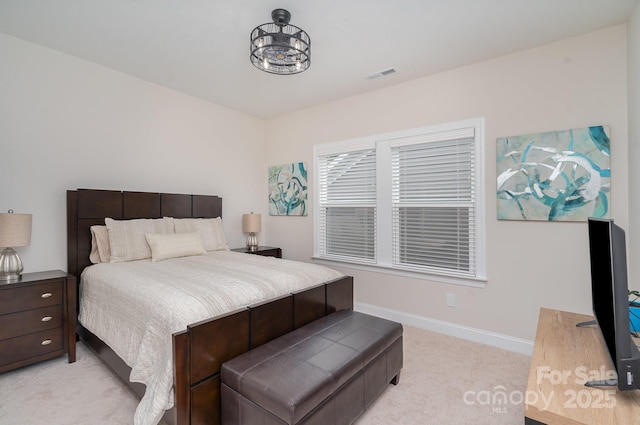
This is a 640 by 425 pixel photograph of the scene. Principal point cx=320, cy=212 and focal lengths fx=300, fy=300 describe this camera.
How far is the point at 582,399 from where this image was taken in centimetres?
96

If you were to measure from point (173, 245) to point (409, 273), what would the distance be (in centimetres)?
253

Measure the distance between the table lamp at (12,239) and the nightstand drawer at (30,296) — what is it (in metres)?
0.15

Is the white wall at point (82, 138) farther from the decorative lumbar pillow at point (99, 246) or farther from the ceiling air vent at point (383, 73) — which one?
the ceiling air vent at point (383, 73)

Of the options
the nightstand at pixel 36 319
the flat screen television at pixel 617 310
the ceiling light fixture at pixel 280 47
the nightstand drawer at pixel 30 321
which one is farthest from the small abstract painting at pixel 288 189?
the flat screen television at pixel 617 310

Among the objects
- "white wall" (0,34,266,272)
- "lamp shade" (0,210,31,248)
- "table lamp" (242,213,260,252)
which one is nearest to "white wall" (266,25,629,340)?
"table lamp" (242,213,260,252)

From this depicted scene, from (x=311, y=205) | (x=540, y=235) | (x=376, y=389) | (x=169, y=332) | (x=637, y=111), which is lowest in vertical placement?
(x=376, y=389)

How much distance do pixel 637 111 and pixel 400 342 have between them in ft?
7.31

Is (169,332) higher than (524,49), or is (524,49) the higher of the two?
(524,49)

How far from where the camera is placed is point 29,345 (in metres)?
2.32

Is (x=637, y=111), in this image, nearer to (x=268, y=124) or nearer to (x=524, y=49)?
(x=524, y=49)

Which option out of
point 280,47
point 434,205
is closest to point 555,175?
point 434,205

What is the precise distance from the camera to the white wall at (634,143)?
2005 mm

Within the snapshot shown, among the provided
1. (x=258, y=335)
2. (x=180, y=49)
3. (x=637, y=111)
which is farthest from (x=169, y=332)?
(x=637, y=111)

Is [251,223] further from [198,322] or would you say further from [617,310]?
[617,310]
